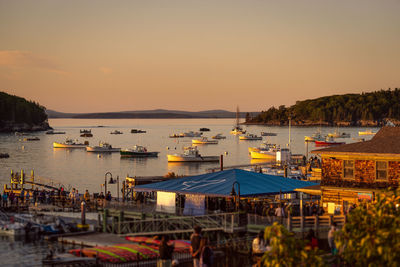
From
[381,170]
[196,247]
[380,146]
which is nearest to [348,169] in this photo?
[381,170]

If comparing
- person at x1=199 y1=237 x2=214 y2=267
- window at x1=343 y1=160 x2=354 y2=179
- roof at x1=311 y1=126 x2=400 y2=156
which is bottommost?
person at x1=199 y1=237 x2=214 y2=267

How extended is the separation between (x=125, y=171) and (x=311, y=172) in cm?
4963

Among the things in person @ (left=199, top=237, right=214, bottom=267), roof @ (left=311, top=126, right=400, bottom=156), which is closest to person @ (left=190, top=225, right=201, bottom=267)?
person @ (left=199, top=237, right=214, bottom=267)

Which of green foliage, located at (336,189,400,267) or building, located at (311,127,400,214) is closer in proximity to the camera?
green foliage, located at (336,189,400,267)

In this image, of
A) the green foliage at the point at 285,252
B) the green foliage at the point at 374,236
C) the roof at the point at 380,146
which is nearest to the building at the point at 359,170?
the roof at the point at 380,146

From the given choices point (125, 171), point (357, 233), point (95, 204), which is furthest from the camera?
point (125, 171)

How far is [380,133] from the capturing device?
37.7 meters

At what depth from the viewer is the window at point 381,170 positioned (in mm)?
34562

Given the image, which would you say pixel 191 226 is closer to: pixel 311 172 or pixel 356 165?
pixel 356 165

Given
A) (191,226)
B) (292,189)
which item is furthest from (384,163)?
(191,226)

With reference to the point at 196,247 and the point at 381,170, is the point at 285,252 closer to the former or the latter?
the point at 196,247

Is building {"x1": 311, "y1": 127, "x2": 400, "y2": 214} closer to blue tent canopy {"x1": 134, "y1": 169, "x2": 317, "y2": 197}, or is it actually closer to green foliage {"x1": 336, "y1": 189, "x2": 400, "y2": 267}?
blue tent canopy {"x1": 134, "y1": 169, "x2": 317, "y2": 197}

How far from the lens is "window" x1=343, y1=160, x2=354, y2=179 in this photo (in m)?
35.8

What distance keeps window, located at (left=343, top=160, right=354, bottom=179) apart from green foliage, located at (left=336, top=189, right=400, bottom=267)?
69.3 feet
